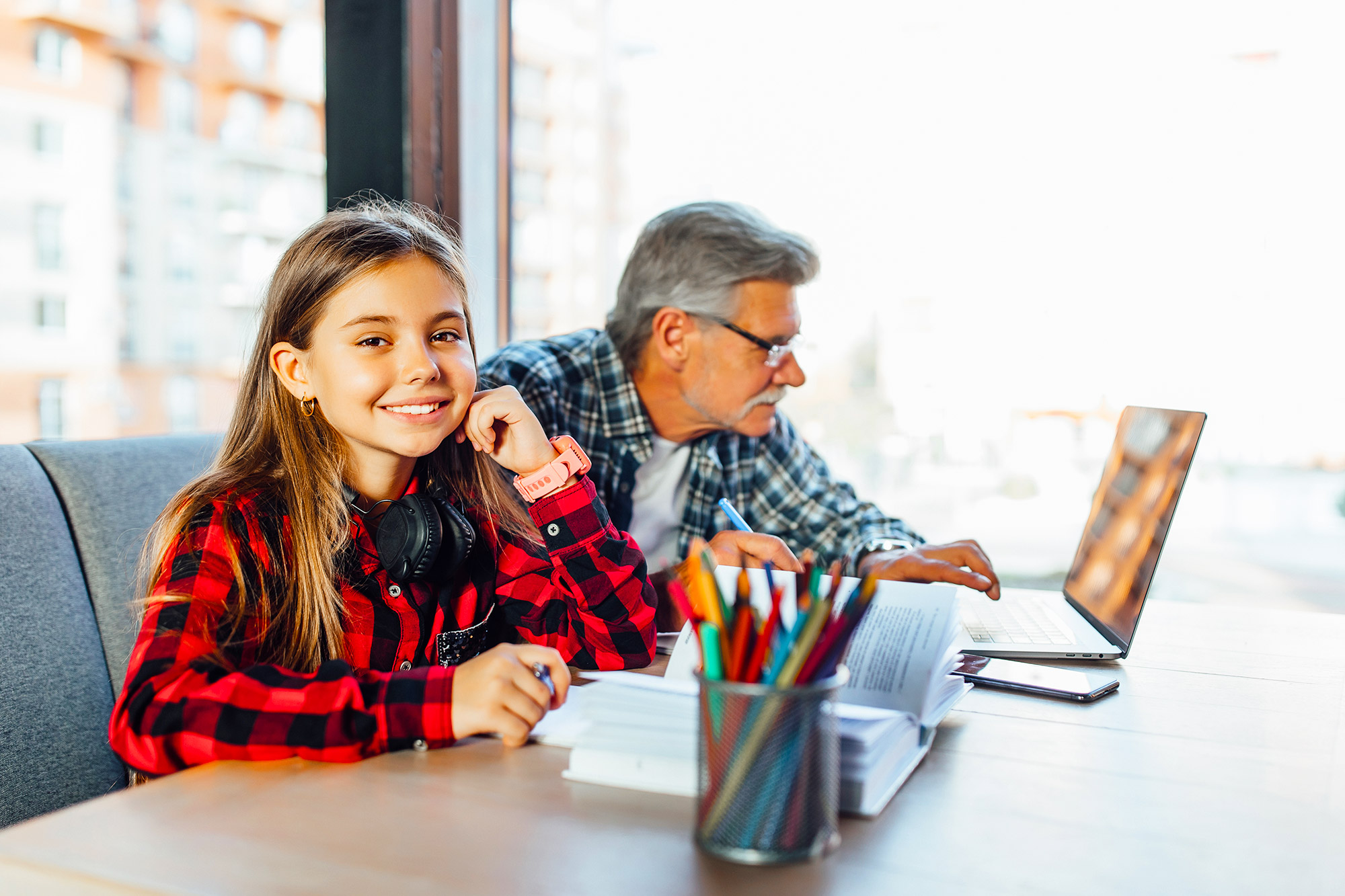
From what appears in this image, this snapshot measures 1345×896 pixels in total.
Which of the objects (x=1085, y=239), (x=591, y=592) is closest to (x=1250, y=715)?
(x=591, y=592)

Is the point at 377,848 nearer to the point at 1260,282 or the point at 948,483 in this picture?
the point at 948,483

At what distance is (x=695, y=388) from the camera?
1.89 meters

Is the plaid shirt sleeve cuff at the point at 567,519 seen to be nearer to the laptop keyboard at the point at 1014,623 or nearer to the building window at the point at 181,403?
the laptop keyboard at the point at 1014,623

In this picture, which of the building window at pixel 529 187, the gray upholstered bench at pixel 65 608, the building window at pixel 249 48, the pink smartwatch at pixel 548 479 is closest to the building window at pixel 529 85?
the building window at pixel 529 187

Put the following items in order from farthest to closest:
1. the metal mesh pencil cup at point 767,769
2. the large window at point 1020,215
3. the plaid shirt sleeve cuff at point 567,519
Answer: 1. the large window at point 1020,215
2. the plaid shirt sleeve cuff at point 567,519
3. the metal mesh pencil cup at point 767,769

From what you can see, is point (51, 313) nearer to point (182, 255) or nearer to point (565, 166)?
point (182, 255)

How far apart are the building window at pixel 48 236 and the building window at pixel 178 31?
16.3 inches

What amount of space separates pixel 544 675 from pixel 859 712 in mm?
290

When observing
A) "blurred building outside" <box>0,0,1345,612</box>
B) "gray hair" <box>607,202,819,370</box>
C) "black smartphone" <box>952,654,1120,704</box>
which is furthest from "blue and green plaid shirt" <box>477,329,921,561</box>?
"black smartphone" <box>952,654,1120,704</box>

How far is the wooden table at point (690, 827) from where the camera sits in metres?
0.60

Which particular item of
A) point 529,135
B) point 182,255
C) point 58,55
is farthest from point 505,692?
point 529,135

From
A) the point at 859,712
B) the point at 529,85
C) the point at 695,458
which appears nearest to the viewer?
the point at 859,712

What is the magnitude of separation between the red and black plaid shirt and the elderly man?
1.53 feet

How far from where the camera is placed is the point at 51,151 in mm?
1911
